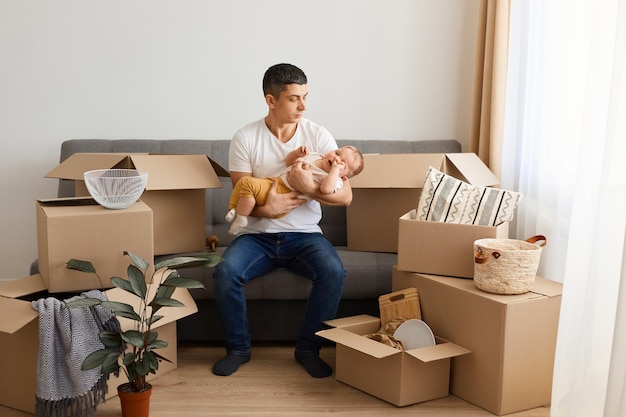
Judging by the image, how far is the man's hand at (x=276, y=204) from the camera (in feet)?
10.1

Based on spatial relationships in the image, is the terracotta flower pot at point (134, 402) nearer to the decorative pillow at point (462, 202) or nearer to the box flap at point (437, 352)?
the box flap at point (437, 352)

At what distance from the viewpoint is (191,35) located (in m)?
4.03

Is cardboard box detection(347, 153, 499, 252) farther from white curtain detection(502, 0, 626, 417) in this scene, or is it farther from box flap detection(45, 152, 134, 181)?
box flap detection(45, 152, 134, 181)

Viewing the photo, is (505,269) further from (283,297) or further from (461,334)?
(283,297)

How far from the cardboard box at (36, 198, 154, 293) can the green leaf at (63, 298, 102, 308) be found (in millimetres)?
173

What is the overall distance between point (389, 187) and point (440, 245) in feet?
1.53

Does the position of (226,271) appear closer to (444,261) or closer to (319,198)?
(319,198)

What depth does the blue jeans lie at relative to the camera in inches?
120

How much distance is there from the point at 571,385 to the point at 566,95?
3.69 feet

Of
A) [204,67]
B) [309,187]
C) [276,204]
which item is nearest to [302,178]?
[309,187]

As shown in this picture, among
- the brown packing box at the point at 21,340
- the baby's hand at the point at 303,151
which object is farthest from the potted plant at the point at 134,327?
the baby's hand at the point at 303,151

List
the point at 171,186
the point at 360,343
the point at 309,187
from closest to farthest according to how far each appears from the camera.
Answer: the point at 360,343, the point at 309,187, the point at 171,186

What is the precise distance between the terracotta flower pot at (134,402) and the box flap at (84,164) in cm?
106

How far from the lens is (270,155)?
319 centimetres
